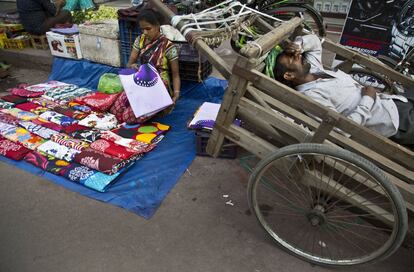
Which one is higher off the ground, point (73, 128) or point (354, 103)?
point (354, 103)

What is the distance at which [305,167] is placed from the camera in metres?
1.65

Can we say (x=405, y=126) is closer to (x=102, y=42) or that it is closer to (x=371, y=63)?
(x=371, y=63)

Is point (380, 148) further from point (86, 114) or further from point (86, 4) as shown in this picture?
point (86, 4)

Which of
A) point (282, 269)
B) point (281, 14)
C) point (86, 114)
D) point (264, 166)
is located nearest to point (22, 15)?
point (86, 114)

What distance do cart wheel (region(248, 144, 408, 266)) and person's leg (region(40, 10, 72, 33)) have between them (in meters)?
4.26

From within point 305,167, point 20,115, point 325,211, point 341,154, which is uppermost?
point 341,154

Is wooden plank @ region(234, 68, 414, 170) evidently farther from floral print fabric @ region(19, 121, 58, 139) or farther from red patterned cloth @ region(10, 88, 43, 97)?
red patterned cloth @ region(10, 88, 43, 97)

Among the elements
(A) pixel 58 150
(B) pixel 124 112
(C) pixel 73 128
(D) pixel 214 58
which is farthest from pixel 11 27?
(D) pixel 214 58

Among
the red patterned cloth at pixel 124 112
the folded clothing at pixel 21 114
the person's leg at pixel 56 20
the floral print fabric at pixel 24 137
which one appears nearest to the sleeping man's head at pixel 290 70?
the red patterned cloth at pixel 124 112

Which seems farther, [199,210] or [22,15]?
[22,15]

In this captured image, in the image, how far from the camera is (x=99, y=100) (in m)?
3.39

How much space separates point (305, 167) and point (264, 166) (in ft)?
0.79

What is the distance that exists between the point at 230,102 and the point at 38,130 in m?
2.24

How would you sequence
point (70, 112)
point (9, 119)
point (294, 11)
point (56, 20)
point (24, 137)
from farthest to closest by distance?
point (56, 20)
point (294, 11)
point (70, 112)
point (9, 119)
point (24, 137)
